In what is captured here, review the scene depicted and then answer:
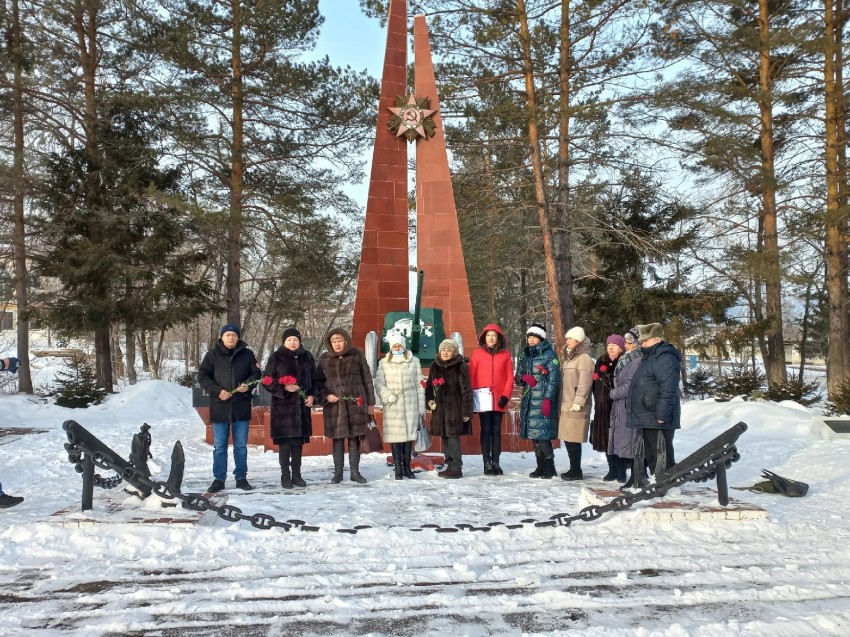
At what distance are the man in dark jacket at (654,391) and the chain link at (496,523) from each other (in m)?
0.59

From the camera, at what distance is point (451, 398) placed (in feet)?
22.0

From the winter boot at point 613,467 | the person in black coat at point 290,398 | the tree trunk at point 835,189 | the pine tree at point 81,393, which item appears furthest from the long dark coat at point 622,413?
the pine tree at point 81,393

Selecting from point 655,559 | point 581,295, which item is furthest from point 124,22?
point 655,559

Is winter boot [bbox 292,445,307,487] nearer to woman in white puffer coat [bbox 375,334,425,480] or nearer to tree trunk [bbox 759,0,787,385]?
woman in white puffer coat [bbox 375,334,425,480]

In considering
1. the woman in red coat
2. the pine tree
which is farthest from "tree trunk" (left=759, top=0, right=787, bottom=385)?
the pine tree

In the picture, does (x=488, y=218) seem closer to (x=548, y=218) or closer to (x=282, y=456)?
(x=548, y=218)

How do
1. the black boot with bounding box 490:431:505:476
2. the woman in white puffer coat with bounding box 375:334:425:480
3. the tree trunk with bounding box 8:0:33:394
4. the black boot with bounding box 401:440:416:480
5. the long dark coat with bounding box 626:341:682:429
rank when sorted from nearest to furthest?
the long dark coat with bounding box 626:341:682:429 < the woman in white puffer coat with bounding box 375:334:425:480 < the black boot with bounding box 401:440:416:480 < the black boot with bounding box 490:431:505:476 < the tree trunk with bounding box 8:0:33:394

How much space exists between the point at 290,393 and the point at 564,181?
1115cm

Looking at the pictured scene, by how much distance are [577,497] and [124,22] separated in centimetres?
1726

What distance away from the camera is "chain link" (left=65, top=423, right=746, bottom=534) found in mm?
4402

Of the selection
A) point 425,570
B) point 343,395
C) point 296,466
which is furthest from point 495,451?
point 425,570

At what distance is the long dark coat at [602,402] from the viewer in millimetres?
6266

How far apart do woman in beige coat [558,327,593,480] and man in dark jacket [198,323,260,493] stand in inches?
113

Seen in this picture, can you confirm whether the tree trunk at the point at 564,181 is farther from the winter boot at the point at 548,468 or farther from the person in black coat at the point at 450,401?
the winter boot at the point at 548,468
